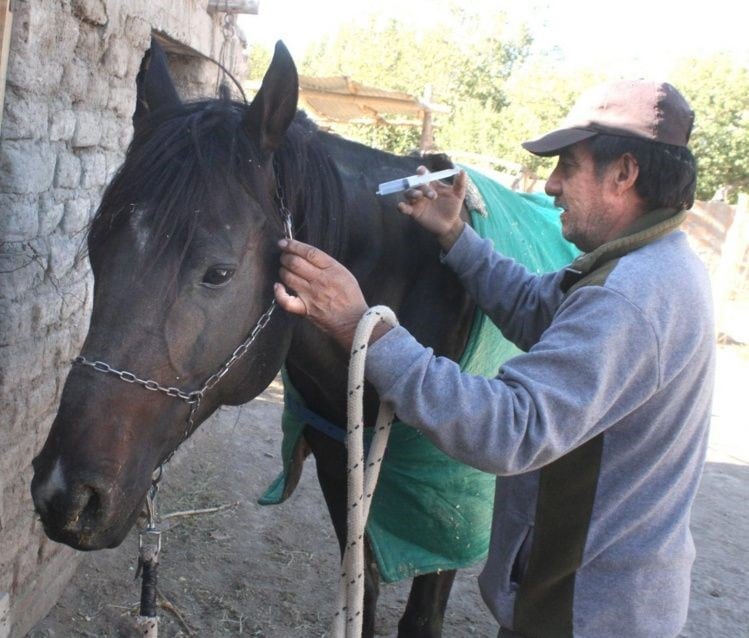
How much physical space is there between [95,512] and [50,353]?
62.3 inches

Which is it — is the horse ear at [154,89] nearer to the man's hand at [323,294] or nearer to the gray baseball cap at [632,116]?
the man's hand at [323,294]

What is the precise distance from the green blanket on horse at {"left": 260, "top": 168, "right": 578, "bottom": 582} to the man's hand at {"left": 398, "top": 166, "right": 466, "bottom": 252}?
0.20m

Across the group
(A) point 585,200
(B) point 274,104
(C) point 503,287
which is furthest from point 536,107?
(B) point 274,104

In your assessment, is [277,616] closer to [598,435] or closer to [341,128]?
[598,435]

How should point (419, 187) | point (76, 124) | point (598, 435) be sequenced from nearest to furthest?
point (598, 435) < point (419, 187) < point (76, 124)

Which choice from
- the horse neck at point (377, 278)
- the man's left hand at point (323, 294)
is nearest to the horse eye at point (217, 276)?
the man's left hand at point (323, 294)

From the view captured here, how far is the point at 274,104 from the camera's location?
1740 mm

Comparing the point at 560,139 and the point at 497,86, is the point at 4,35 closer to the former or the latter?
the point at 560,139

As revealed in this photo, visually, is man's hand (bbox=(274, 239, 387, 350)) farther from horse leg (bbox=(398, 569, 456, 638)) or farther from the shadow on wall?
the shadow on wall

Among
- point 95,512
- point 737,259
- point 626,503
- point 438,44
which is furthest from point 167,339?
point 438,44

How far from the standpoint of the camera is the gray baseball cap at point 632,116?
5.55 feet

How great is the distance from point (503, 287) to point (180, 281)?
102 centimetres

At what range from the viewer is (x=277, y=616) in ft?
11.6

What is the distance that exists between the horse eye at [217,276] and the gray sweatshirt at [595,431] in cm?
37
